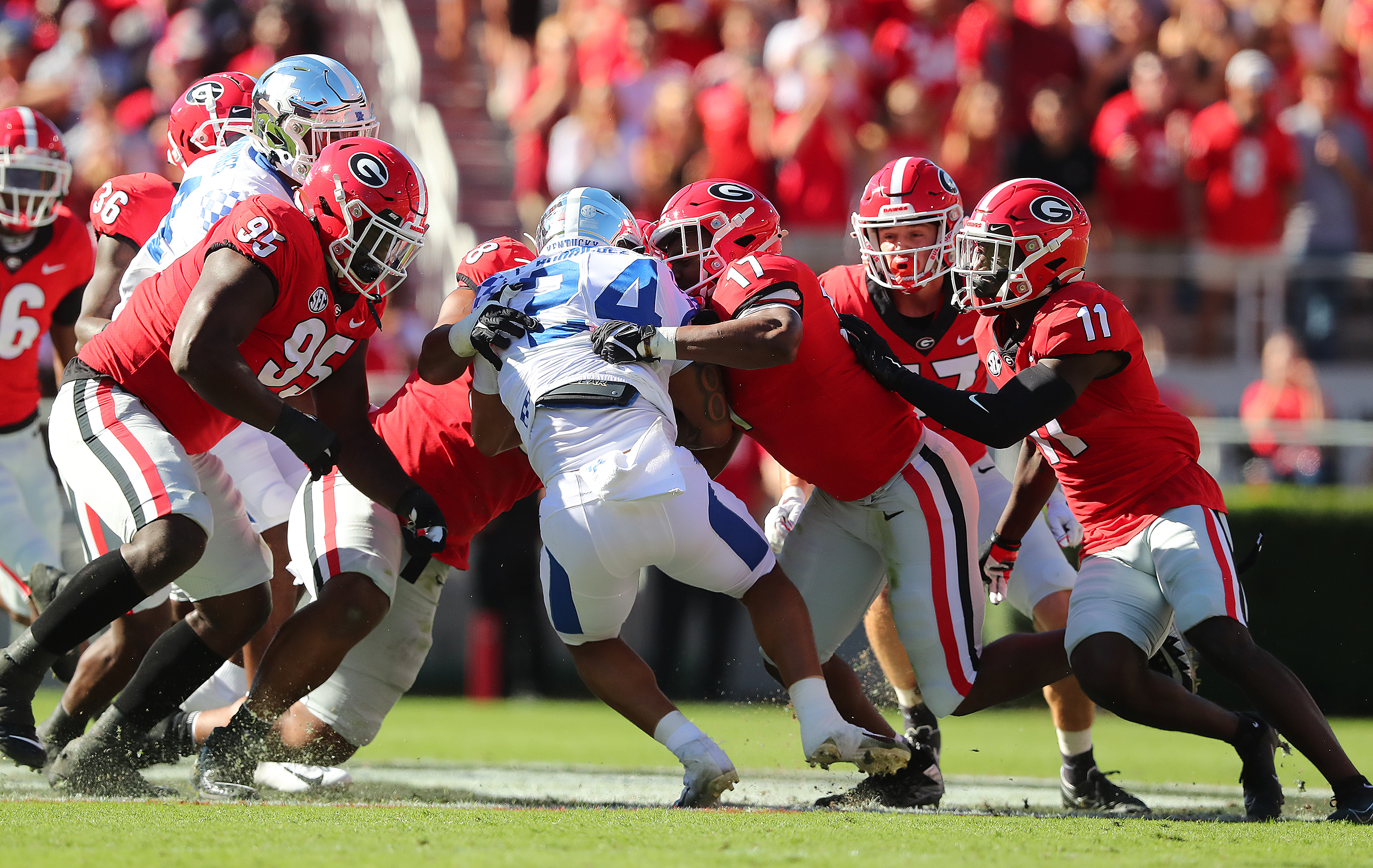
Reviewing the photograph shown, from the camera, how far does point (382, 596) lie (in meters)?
5.25

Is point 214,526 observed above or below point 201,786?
above

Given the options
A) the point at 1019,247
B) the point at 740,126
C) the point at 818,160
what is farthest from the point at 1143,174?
the point at 1019,247

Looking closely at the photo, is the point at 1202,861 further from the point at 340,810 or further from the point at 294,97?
the point at 294,97

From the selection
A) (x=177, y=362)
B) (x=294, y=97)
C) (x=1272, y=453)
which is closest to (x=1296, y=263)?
(x=1272, y=453)

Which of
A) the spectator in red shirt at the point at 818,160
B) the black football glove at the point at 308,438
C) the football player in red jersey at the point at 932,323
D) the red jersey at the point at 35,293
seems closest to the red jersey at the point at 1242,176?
the spectator in red shirt at the point at 818,160

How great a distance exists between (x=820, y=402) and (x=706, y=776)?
1.31m

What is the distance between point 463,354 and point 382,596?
88 centimetres

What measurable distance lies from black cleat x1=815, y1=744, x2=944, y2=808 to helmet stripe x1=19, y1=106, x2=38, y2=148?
13.9 feet

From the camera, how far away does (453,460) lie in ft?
17.9

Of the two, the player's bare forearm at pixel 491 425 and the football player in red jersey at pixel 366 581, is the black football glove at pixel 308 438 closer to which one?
the football player in red jersey at pixel 366 581

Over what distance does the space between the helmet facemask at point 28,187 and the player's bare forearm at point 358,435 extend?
73.6 inches

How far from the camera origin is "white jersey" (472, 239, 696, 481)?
4844mm

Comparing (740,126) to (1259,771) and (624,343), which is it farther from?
(1259,771)

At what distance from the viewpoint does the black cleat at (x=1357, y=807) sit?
4746 millimetres
